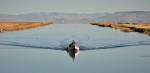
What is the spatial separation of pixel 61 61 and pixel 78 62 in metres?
1.52

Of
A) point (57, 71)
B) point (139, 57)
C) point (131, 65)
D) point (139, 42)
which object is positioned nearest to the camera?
point (57, 71)

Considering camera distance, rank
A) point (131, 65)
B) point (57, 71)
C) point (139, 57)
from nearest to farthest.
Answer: point (57, 71)
point (131, 65)
point (139, 57)

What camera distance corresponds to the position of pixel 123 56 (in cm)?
3784

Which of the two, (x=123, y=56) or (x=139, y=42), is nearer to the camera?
(x=123, y=56)

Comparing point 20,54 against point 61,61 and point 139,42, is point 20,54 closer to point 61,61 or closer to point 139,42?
point 61,61

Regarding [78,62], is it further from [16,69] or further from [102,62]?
[16,69]

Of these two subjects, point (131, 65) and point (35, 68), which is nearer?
point (35, 68)

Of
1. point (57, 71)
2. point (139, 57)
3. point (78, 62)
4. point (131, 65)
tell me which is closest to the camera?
point (57, 71)

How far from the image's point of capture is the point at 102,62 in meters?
33.9

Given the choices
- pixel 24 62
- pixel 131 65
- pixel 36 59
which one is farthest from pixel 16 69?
pixel 131 65

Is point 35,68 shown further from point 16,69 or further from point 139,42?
point 139,42

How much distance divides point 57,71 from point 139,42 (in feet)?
83.3

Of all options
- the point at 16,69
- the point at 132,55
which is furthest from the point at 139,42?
the point at 16,69

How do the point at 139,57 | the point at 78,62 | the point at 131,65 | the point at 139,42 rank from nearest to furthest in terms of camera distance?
1. the point at 131,65
2. the point at 78,62
3. the point at 139,57
4. the point at 139,42
